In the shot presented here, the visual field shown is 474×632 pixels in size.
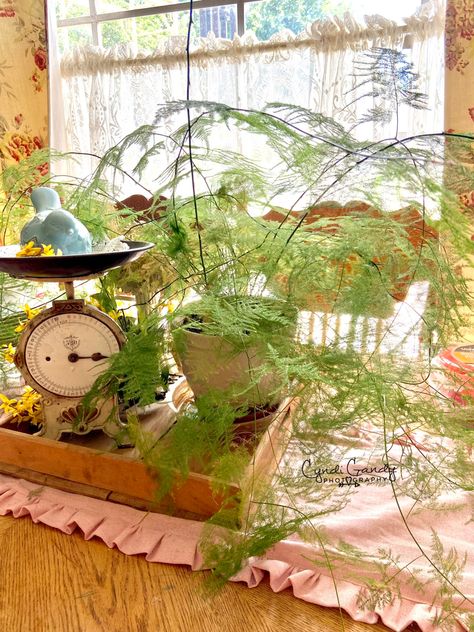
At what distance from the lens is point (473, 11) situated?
4.83ft

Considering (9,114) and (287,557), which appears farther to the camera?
(9,114)

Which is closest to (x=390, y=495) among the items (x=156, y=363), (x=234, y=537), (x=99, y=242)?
(x=234, y=537)

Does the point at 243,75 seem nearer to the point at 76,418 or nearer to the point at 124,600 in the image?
the point at 76,418

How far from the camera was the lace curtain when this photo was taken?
1.65 m

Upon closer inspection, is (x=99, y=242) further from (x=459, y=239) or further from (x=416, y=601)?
(x=416, y=601)

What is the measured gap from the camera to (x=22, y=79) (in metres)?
2.04

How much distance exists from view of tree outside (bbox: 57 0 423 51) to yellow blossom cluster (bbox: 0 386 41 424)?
5.35ft

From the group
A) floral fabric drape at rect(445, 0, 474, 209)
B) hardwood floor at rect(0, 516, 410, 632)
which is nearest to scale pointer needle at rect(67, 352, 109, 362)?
hardwood floor at rect(0, 516, 410, 632)

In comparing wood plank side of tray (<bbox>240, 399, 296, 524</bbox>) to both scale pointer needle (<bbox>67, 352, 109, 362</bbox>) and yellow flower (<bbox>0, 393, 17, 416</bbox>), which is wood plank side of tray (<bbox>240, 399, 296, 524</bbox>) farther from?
yellow flower (<bbox>0, 393, 17, 416</bbox>)

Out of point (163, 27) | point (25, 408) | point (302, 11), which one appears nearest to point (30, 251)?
point (25, 408)

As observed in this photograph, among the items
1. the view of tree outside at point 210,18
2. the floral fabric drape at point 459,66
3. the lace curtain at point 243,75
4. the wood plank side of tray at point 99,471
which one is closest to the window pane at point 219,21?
the view of tree outside at point 210,18

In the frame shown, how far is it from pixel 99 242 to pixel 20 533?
17.4 inches

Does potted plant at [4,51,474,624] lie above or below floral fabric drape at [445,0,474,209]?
below

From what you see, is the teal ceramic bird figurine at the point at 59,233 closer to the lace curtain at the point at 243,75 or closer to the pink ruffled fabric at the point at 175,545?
the pink ruffled fabric at the point at 175,545
